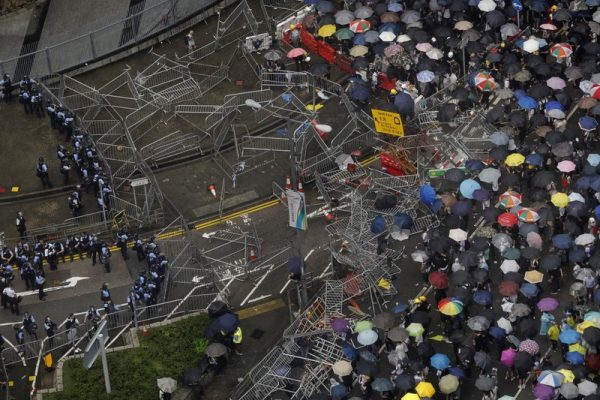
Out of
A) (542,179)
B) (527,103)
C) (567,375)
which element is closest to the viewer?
(567,375)

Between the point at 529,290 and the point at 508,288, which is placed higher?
the point at 508,288

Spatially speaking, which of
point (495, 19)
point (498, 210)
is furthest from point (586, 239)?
point (495, 19)

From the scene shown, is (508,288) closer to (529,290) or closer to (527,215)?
(529,290)

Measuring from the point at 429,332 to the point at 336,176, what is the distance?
11844 mm

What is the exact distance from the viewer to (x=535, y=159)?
7881 centimetres

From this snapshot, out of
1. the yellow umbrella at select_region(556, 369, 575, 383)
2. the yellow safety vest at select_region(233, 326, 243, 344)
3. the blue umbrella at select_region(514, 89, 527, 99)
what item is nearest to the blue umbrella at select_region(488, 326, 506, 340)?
the yellow umbrella at select_region(556, 369, 575, 383)

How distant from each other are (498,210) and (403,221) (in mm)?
4257

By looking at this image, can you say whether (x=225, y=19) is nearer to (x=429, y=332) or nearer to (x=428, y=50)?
(x=428, y=50)

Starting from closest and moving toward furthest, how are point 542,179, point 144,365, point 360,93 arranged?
1. point 144,365
2. point 542,179
3. point 360,93

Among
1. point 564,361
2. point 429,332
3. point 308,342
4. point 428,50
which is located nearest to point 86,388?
point 308,342

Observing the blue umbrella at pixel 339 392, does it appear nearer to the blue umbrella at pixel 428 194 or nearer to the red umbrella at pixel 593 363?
the red umbrella at pixel 593 363

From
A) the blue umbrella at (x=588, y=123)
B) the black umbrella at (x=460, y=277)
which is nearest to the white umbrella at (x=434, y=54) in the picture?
the blue umbrella at (x=588, y=123)

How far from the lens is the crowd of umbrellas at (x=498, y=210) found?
6950 centimetres

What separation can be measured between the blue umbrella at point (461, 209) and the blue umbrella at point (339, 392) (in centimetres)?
1192
